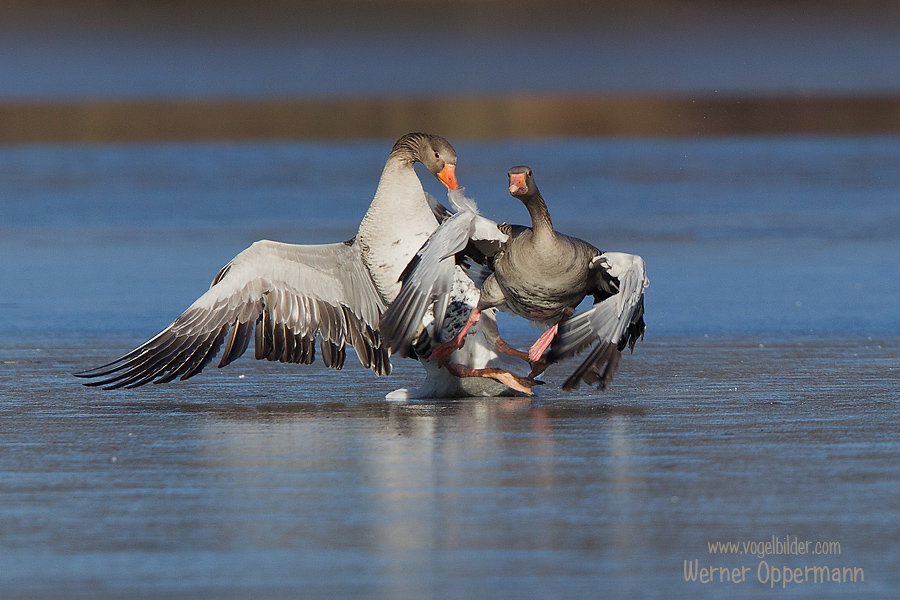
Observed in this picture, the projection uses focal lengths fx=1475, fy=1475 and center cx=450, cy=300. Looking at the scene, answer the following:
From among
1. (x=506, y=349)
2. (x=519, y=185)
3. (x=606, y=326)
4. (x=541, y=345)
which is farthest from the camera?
(x=506, y=349)

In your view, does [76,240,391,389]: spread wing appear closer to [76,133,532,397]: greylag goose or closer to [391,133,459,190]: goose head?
[76,133,532,397]: greylag goose

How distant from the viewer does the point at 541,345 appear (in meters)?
7.79

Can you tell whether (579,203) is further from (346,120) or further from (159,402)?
(346,120)

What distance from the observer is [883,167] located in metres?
19.6

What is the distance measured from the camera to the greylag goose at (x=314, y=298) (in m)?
8.16

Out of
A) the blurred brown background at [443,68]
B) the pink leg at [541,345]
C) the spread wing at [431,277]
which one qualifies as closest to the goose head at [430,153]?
the spread wing at [431,277]

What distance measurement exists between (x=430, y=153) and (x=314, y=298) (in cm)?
106

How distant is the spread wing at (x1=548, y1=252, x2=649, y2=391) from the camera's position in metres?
7.41

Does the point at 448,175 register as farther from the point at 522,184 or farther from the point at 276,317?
the point at 276,317

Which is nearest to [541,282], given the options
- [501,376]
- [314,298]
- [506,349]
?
[506,349]

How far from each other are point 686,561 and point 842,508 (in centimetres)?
87

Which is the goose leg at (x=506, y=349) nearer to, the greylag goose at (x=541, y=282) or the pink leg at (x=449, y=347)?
the greylag goose at (x=541, y=282)

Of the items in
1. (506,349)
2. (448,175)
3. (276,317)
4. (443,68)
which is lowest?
(506,349)

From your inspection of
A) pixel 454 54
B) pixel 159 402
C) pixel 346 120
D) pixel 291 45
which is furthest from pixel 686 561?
pixel 291 45
